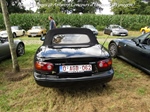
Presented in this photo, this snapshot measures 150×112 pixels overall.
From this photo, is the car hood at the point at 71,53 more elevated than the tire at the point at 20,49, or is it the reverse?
the car hood at the point at 71,53

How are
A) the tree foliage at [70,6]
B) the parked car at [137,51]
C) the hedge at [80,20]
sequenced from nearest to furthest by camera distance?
the parked car at [137,51]
the hedge at [80,20]
the tree foliage at [70,6]

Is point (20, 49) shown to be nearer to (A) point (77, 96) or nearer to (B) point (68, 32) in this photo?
(B) point (68, 32)

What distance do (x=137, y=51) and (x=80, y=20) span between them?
2525 cm

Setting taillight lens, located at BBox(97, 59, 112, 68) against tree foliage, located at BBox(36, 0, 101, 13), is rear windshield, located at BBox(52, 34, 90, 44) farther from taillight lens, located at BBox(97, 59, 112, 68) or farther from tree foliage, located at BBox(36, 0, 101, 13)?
tree foliage, located at BBox(36, 0, 101, 13)

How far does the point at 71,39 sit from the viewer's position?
397 centimetres

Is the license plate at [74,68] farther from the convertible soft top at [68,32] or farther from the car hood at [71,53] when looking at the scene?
the convertible soft top at [68,32]

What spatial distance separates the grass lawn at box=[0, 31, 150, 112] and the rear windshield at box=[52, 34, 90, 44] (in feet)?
3.53

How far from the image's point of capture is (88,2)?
60.8 m

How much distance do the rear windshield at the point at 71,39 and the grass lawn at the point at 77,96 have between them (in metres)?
1.08

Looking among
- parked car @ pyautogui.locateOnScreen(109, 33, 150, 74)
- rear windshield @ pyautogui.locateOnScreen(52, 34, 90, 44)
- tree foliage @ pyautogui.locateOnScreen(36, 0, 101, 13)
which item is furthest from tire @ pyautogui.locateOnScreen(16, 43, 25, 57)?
tree foliage @ pyautogui.locateOnScreen(36, 0, 101, 13)

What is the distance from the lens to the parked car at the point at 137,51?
4402 mm

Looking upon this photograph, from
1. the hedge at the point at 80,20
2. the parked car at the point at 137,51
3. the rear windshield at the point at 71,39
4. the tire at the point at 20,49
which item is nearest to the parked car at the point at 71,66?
the rear windshield at the point at 71,39

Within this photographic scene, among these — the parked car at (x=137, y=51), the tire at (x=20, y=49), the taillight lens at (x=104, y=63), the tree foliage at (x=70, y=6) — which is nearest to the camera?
the taillight lens at (x=104, y=63)

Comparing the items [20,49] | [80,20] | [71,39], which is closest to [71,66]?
[71,39]
